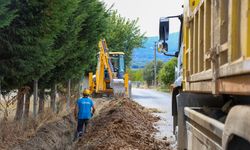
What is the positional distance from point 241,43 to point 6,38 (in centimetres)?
767

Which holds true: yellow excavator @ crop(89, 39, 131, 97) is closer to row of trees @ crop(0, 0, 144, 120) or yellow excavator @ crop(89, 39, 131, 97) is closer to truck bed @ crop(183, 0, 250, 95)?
row of trees @ crop(0, 0, 144, 120)

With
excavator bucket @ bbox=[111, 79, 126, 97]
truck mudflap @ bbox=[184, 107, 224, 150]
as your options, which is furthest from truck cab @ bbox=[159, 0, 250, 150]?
excavator bucket @ bbox=[111, 79, 126, 97]

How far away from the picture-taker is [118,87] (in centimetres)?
2852

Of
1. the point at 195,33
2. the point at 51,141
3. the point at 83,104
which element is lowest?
the point at 51,141

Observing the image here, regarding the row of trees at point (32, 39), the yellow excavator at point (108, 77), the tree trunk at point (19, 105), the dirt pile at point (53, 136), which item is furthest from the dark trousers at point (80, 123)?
the yellow excavator at point (108, 77)

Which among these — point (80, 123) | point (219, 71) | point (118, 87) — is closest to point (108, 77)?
point (118, 87)

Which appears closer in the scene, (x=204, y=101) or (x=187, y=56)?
(x=204, y=101)

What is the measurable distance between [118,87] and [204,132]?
23182mm

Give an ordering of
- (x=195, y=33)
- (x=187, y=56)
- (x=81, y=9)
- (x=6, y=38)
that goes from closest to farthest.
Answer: (x=195, y=33), (x=187, y=56), (x=6, y=38), (x=81, y=9)

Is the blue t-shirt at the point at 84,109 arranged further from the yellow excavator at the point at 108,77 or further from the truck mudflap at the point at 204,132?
the yellow excavator at the point at 108,77

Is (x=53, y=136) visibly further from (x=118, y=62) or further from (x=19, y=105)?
(x=118, y=62)

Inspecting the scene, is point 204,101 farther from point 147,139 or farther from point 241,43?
point 147,139

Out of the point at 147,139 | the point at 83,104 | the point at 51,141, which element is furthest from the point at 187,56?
the point at 83,104

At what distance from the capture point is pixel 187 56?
7.60 metres
